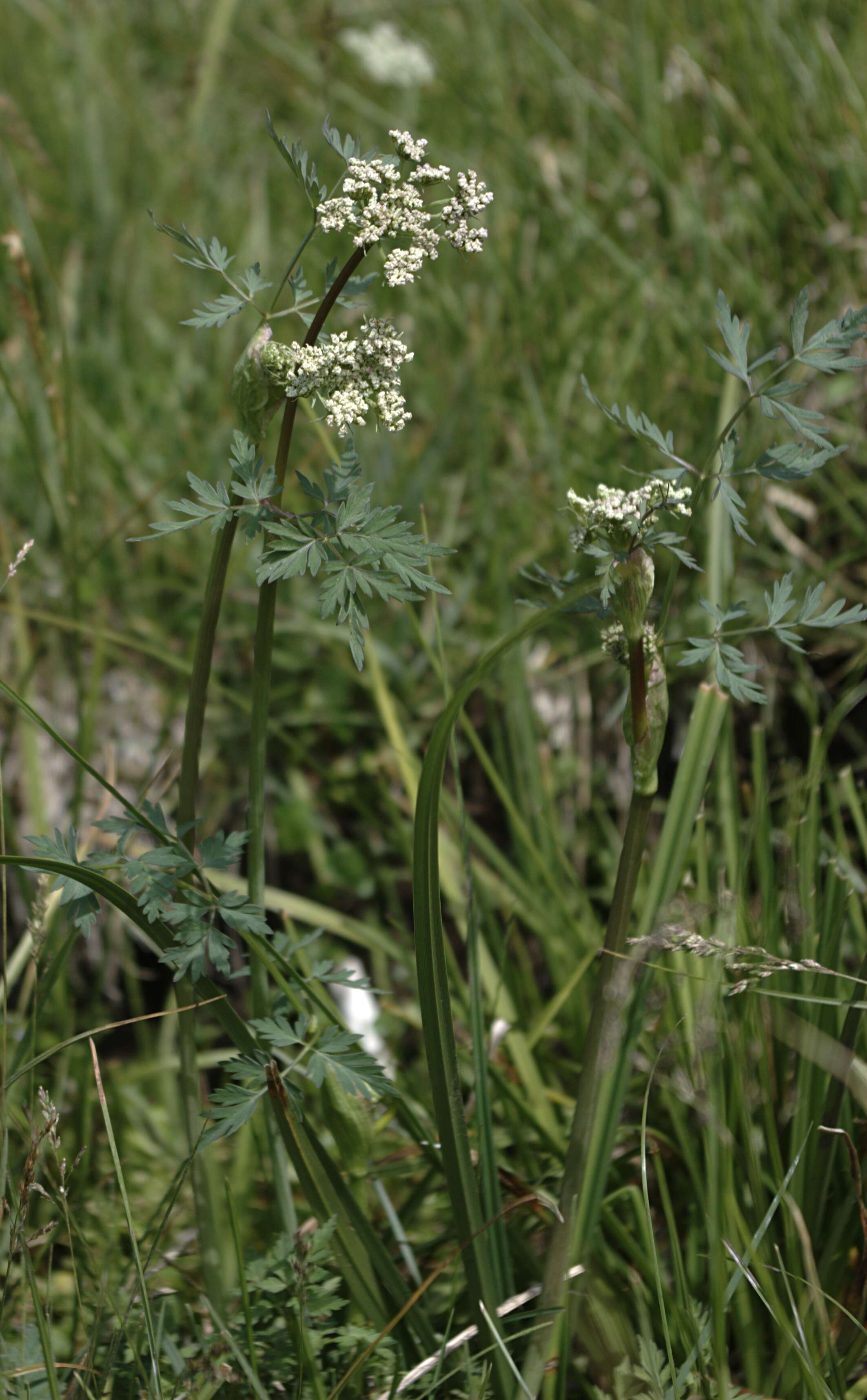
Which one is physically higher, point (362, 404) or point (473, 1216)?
point (362, 404)

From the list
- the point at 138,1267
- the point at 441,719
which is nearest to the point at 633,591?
the point at 441,719

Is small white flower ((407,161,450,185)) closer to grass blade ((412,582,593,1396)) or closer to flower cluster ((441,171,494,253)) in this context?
flower cluster ((441,171,494,253))

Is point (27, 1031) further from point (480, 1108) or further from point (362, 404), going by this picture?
point (362, 404)

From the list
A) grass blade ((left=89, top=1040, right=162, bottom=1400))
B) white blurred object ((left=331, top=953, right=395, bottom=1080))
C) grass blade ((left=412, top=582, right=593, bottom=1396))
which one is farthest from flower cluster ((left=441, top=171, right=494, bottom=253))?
white blurred object ((left=331, top=953, right=395, bottom=1080))

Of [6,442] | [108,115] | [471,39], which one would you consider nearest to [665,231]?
[471,39]

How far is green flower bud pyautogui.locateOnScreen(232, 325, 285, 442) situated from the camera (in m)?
0.87

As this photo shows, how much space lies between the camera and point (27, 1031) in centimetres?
129

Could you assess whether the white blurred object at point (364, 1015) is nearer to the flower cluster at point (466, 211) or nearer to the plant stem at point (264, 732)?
the plant stem at point (264, 732)

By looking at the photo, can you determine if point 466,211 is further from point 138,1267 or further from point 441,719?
point 138,1267

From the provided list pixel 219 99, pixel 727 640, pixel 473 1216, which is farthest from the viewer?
pixel 219 99

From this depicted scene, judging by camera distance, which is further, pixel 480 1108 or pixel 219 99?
pixel 219 99

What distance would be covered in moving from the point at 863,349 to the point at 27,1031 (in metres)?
2.34

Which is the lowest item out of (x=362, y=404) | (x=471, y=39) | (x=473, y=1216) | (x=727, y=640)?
(x=473, y=1216)

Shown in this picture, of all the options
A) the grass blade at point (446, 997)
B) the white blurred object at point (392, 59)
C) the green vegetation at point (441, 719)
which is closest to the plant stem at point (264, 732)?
the green vegetation at point (441, 719)
